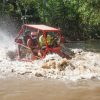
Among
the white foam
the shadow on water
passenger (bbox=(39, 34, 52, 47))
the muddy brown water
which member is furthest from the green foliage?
the muddy brown water

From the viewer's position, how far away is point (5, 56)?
16.7 metres

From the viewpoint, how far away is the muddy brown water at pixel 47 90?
405 inches

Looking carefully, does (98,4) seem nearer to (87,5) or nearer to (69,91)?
(87,5)

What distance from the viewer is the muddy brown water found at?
1029 centimetres

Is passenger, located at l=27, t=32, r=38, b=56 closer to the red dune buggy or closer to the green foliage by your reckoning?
the red dune buggy

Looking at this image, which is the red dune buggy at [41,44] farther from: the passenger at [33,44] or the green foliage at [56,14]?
the green foliage at [56,14]

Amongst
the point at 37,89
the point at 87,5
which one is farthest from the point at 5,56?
the point at 87,5

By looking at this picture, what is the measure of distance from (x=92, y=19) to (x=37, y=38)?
891 cm

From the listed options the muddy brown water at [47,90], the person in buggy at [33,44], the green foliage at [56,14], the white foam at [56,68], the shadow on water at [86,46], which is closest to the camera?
the muddy brown water at [47,90]

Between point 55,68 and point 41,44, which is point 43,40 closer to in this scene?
point 41,44

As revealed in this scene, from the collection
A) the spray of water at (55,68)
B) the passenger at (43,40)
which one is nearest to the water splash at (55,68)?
the spray of water at (55,68)

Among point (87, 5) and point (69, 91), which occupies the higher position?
point (87, 5)

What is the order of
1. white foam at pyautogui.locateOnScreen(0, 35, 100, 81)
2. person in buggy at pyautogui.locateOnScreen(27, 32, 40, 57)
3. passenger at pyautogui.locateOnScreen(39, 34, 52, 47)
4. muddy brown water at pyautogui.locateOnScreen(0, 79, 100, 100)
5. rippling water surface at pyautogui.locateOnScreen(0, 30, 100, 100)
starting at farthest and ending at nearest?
1. person in buggy at pyautogui.locateOnScreen(27, 32, 40, 57)
2. passenger at pyautogui.locateOnScreen(39, 34, 52, 47)
3. white foam at pyautogui.locateOnScreen(0, 35, 100, 81)
4. rippling water surface at pyautogui.locateOnScreen(0, 30, 100, 100)
5. muddy brown water at pyautogui.locateOnScreen(0, 79, 100, 100)

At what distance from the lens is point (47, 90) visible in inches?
436
